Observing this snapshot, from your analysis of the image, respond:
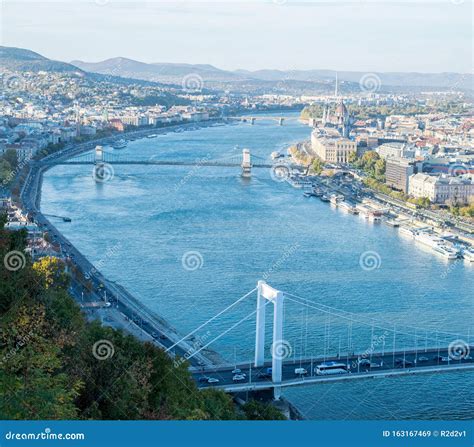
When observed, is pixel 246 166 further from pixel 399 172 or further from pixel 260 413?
pixel 260 413

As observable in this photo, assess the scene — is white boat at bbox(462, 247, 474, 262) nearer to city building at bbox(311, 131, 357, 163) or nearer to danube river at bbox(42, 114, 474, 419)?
danube river at bbox(42, 114, 474, 419)

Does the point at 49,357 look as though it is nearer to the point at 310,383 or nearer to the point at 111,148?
the point at 310,383

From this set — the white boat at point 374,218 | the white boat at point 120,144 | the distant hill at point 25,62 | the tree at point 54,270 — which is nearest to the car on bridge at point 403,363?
the tree at point 54,270

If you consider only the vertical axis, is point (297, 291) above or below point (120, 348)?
→ below

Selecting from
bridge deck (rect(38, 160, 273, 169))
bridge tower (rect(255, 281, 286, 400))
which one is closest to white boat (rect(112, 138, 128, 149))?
bridge deck (rect(38, 160, 273, 169))

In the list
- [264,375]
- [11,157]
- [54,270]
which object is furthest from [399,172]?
[264,375]

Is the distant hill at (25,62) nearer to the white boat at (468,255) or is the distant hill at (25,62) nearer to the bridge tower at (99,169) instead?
the bridge tower at (99,169)
